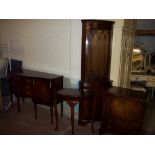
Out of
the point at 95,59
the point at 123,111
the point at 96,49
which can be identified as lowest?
the point at 123,111

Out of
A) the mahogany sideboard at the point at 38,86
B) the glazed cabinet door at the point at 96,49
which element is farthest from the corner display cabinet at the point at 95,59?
the mahogany sideboard at the point at 38,86

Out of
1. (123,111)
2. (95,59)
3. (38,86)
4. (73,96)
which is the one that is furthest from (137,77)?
(38,86)

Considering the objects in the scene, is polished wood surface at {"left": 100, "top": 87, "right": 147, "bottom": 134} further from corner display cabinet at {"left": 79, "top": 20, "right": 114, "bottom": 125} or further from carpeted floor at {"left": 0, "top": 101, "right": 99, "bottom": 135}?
carpeted floor at {"left": 0, "top": 101, "right": 99, "bottom": 135}

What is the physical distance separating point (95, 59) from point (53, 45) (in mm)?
1037

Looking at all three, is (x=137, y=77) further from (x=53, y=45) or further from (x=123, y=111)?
(x=53, y=45)

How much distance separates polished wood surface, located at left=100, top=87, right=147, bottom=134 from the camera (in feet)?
7.32

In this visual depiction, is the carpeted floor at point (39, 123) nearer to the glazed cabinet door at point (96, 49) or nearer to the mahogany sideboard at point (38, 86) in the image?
the mahogany sideboard at point (38, 86)

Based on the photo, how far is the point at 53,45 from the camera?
10.9ft

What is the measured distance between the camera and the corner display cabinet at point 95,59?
2.58 meters

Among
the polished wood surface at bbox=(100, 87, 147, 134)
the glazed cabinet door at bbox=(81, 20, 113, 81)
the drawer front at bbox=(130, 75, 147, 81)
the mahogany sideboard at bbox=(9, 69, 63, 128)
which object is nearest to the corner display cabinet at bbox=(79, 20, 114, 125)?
the glazed cabinet door at bbox=(81, 20, 113, 81)

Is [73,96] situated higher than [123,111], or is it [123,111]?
[73,96]

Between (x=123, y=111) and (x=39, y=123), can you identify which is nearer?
(x=123, y=111)
